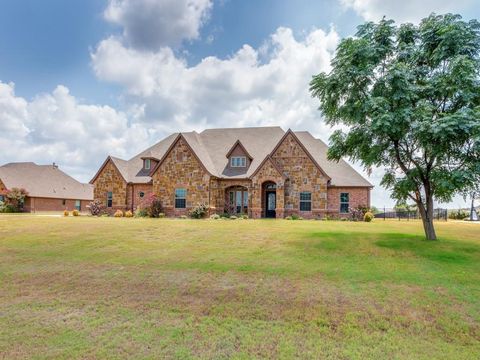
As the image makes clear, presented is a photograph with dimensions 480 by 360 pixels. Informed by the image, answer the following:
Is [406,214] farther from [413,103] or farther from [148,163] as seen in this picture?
[148,163]

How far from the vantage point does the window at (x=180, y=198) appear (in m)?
32.0

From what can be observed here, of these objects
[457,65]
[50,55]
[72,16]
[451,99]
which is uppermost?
[72,16]

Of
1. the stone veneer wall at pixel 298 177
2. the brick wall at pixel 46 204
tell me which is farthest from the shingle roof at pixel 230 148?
the brick wall at pixel 46 204

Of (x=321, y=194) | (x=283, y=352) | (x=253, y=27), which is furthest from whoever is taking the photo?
(x=321, y=194)

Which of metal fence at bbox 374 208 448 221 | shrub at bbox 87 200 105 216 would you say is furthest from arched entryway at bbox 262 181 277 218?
shrub at bbox 87 200 105 216

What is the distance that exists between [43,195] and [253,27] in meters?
41.9

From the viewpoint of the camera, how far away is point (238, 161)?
33.2 m

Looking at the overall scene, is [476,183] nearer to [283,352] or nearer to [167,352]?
[283,352]

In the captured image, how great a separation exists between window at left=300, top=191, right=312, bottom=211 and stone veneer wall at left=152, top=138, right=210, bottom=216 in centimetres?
874

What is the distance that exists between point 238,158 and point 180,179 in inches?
241

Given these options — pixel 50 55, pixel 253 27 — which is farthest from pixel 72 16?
pixel 253 27

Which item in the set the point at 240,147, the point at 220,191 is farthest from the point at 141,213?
the point at 240,147

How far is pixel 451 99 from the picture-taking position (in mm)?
14516

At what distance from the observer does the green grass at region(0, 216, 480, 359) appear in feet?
19.7
